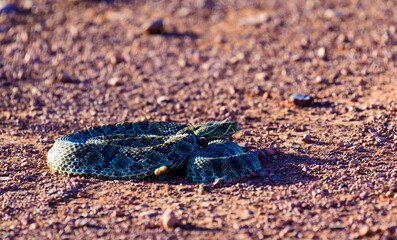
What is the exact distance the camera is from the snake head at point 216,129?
8.92 m

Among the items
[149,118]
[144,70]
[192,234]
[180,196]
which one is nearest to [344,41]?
[144,70]

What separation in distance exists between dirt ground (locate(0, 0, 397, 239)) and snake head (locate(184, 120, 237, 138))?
40 cm

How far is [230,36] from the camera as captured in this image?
15992mm

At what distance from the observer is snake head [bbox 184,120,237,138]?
A: 8.92 metres

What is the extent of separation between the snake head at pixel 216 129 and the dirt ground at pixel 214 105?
1.33ft

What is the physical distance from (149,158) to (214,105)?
3.82 meters

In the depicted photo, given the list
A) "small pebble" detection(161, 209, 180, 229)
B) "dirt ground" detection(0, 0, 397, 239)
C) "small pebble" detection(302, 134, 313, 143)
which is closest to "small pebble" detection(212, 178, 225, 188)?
"dirt ground" detection(0, 0, 397, 239)

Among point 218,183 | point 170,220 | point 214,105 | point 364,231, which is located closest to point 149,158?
point 218,183

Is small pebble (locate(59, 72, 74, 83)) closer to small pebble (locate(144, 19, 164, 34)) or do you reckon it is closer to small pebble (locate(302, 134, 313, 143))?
small pebble (locate(144, 19, 164, 34))

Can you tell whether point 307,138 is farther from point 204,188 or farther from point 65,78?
point 65,78

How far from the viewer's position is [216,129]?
8.97 m

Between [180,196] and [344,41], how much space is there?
944 centimetres

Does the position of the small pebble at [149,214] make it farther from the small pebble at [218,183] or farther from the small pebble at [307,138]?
the small pebble at [307,138]

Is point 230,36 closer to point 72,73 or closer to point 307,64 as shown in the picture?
point 307,64
